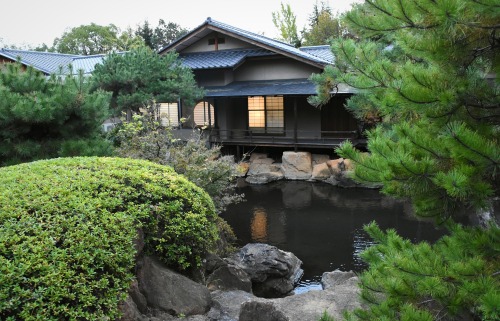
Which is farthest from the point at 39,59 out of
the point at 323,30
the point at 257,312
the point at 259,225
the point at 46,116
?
the point at 257,312

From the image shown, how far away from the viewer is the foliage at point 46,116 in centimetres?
636

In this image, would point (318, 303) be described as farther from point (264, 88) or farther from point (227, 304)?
point (264, 88)

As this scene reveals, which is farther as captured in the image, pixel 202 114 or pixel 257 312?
pixel 202 114

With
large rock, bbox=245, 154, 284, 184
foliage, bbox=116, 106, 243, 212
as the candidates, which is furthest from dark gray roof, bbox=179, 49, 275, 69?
foliage, bbox=116, 106, 243, 212

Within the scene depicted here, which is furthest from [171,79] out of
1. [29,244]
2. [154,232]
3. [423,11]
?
[423,11]

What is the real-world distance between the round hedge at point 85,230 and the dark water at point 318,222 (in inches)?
134

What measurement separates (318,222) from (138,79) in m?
7.66

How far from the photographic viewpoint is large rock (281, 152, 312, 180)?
16219 mm

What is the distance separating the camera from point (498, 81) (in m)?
2.45

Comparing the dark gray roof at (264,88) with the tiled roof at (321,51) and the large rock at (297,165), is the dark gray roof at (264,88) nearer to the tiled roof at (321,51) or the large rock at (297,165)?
the tiled roof at (321,51)

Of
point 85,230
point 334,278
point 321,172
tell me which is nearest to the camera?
point 85,230

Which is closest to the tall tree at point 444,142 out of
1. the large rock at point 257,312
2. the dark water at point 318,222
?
the large rock at point 257,312

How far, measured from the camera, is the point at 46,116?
6461mm

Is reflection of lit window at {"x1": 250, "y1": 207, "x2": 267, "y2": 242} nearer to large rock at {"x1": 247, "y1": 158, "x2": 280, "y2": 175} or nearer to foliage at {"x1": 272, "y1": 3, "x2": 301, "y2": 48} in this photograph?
large rock at {"x1": 247, "y1": 158, "x2": 280, "y2": 175}
